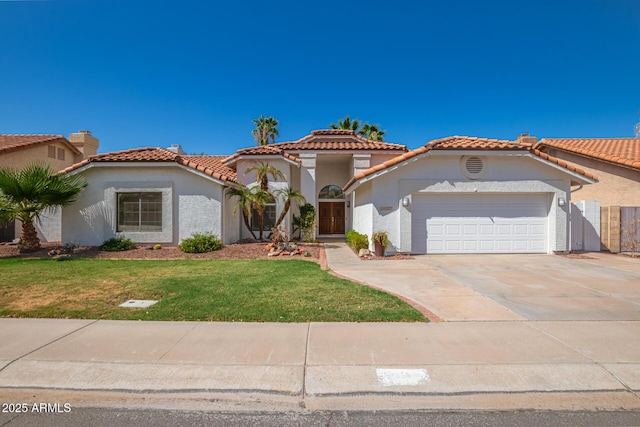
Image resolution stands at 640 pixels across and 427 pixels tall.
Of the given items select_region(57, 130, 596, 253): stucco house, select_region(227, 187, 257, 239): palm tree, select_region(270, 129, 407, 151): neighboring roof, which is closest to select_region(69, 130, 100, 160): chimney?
select_region(57, 130, 596, 253): stucco house

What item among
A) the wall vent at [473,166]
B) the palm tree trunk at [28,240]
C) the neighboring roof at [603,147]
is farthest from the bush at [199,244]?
the neighboring roof at [603,147]

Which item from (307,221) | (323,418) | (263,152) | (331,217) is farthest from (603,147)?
(323,418)

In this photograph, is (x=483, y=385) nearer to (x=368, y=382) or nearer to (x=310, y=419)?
(x=368, y=382)

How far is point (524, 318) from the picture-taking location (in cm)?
536

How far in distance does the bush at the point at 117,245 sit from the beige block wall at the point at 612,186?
18.9 m

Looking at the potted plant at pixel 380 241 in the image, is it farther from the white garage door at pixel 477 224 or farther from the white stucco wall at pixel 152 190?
the white stucco wall at pixel 152 190

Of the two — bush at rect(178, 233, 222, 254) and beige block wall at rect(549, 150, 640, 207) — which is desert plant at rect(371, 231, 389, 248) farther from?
→ beige block wall at rect(549, 150, 640, 207)

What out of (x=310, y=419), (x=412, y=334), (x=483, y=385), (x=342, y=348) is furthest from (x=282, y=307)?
(x=483, y=385)

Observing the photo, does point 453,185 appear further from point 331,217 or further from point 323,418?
point 323,418

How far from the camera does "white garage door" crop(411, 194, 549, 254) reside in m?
12.3

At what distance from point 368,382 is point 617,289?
697 centimetres

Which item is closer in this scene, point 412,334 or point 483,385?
point 483,385

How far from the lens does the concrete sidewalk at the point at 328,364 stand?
3.31m

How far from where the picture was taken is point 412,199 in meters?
12.3
